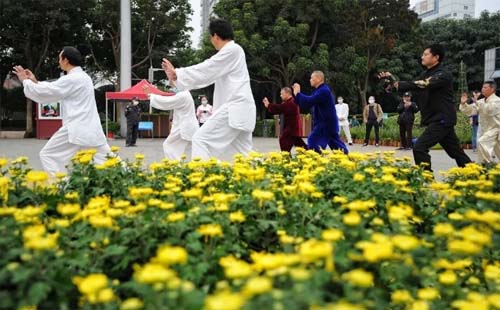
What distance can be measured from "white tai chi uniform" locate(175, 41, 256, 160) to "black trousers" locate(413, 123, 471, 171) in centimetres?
194

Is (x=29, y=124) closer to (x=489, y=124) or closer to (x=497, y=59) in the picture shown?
(x=489, y=124)

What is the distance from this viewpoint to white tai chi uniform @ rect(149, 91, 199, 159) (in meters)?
8.08

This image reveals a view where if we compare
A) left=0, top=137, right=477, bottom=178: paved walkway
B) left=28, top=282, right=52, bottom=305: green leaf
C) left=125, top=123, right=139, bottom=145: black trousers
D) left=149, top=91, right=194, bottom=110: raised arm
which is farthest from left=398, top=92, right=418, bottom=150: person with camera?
left=28, top=282, right=52, bottom=305: green leaf

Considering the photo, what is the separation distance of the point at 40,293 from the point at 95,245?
0.53 m

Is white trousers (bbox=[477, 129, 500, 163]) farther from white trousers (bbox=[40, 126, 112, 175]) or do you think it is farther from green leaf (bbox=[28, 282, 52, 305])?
green leaf (bbox=[28, 282, 52, 305])

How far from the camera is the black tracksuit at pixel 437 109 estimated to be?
655cm

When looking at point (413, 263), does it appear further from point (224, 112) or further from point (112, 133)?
point (112, 133)

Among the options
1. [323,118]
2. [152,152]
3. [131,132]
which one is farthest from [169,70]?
[131,132]

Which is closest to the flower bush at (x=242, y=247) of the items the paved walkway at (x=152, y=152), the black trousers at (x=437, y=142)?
the black trousers at (x=437, y=142)

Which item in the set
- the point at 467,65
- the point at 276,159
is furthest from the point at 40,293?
the point at 467,65

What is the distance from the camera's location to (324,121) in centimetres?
838

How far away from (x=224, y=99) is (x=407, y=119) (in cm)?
1127

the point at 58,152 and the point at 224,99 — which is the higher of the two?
the point at 224,99

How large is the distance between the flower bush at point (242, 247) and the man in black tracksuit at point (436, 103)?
2717 millimetres
